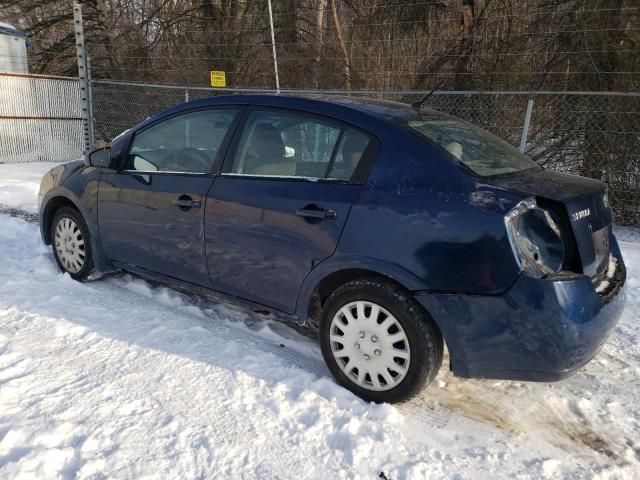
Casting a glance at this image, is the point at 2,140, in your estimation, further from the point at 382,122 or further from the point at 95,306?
the point at 382,122

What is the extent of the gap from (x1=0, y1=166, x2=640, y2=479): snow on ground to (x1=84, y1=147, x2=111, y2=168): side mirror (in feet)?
3.80

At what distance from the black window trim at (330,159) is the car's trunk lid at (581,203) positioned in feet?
2.12

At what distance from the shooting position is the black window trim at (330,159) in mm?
2908

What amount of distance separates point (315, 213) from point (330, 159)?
0.34 meters

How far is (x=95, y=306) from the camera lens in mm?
3973

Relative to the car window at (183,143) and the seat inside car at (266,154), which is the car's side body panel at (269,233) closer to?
the seat inside car at (266,154)

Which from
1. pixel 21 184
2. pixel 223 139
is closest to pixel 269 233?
A: pixel 223 139

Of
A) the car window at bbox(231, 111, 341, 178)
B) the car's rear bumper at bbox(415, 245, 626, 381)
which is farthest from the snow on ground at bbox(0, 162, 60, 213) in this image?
the car's rear bumper at bbox(415, 245, 626, 381)

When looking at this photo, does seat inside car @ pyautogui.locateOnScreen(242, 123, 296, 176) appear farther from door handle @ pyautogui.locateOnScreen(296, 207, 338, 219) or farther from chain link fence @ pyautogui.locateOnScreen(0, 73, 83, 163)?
chain link fence @ pyautogui.locateOnScreen(0, 73, 83, 163)

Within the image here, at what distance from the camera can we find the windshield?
9.43ft

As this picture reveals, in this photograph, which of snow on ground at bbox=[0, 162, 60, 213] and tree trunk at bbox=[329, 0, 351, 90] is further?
tree trunk at bbox=[329, 0, 351, 90]

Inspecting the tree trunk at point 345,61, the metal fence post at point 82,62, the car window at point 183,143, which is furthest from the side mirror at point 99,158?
the tree trunk at point 345,61

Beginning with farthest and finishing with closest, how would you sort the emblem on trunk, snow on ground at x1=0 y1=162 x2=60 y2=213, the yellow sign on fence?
the yellow sign on fence < snow on ground at x1=0 y1=162 x2=60 y2=213 < the emblem on trunk

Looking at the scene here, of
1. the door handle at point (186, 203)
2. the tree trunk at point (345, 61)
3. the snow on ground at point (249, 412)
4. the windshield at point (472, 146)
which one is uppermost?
the tree trunk at point (345, 61)
